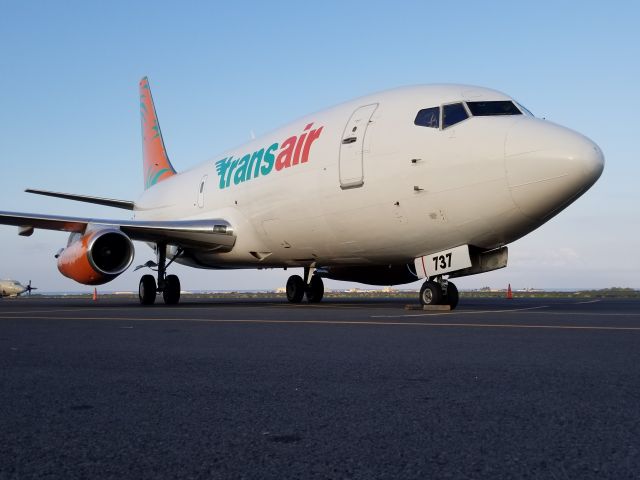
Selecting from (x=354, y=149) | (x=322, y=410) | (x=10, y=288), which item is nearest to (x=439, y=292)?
(x=354, y=149)

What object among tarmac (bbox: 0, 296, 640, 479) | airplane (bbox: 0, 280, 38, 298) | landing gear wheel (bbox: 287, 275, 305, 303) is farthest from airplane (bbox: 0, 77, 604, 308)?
airplane (bbox: 0, 280, 38, 298)

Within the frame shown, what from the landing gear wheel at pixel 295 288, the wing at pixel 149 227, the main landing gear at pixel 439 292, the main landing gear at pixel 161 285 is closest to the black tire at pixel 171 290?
the main landing gear at pixel 161 285

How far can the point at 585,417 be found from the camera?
7.93 ft

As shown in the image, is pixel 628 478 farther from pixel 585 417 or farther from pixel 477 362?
pixel 477 362

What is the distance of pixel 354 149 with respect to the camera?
11.0 meters

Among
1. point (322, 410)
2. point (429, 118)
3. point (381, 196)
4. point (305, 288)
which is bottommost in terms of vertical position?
point (322, 410)

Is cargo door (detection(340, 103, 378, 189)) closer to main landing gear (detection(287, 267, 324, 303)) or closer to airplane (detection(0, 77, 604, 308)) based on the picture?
airplane (detection(0, 77, 604, 308))

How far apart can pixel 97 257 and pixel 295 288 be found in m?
5.94

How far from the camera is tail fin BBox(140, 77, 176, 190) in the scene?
22609 mm

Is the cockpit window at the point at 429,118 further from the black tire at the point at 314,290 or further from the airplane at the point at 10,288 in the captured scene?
the airplane at the point at 10,288

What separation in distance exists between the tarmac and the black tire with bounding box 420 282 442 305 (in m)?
5.24

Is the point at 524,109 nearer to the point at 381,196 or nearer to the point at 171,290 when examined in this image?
the point at 381,196

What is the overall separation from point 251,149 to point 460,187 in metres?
6.75

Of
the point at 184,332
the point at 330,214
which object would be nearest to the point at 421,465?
the point at 184,332
